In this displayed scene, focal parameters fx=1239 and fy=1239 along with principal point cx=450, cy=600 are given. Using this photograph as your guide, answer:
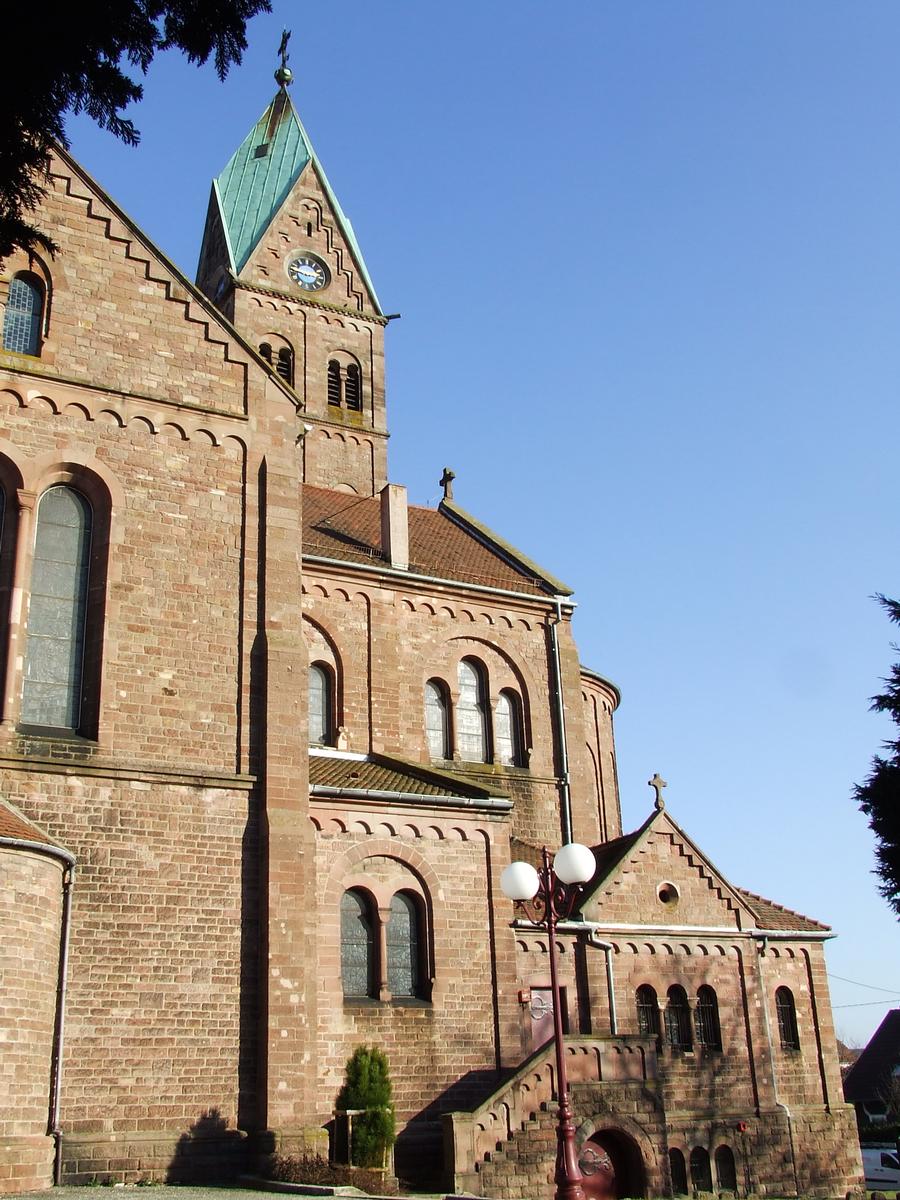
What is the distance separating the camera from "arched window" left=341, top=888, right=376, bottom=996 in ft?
72.3

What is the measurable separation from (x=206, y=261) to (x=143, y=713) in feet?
98.8

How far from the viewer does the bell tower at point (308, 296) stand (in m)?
42.0

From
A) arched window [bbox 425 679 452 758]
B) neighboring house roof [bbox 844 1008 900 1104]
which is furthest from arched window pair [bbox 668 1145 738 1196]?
neighboring house roof [bbox 844 1008 900 1104]

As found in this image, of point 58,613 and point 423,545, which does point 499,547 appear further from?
point 58,613

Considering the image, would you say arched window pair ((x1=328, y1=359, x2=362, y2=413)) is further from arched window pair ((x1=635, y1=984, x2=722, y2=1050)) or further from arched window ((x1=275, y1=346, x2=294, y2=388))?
arched window pair ((x1=635, y1=984, x2=722, y2=1050))

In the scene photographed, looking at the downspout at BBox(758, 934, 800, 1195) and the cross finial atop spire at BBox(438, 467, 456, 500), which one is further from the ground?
the cross finial atop spire at BBox(438, 467, 456, 500)

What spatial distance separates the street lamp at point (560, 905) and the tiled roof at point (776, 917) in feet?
42.1

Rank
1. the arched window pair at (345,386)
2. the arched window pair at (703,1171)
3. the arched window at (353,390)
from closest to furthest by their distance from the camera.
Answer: the arched window pair at (703,1171)
the arched window pair at (345,386)
the arched window at (353,390)

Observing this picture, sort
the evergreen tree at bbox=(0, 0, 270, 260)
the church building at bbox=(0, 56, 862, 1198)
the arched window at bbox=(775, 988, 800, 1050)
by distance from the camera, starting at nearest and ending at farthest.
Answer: the evergreen tree at bbox=(0, 0, 270, 260)
the church building at bbox=(0, 56, 862, 1198)
the arched window at bbox=(775, 988, 800, 1050)

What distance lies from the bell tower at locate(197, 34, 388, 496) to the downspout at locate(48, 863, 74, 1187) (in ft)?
75.7

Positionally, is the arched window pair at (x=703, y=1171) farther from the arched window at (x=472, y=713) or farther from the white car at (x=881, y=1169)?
the white car at (x=881, y=1169)

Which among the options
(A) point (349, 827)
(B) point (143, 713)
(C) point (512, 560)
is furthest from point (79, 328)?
(C) point (512, 560)

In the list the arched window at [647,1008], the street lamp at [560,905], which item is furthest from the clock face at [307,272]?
→ the street lamp at [560,905]

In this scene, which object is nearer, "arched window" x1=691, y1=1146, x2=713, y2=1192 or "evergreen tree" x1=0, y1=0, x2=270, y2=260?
"evergreen tree" x1=0, y1=0, x2=270, y2=260
